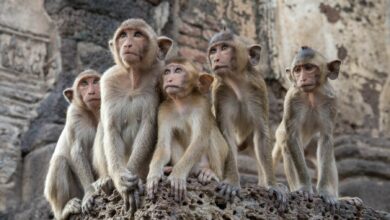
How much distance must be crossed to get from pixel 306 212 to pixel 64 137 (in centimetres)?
182

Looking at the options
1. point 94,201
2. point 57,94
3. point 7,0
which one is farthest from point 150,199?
point 7,0

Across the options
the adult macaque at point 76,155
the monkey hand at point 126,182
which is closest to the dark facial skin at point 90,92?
the adult macaque at point 76,155

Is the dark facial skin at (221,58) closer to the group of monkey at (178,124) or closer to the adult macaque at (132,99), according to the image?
the group of monkey at (178,124)

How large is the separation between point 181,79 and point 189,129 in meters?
0.32

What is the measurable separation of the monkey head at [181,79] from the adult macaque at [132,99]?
0.64 feet

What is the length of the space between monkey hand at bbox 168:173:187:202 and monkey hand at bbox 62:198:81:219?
978 mm

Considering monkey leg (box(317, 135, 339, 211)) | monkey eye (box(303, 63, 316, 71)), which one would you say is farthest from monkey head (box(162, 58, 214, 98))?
monkey leg (box(317, 135, 339, 211))

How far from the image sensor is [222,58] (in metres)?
6.98

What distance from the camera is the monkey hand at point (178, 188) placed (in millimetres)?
5809

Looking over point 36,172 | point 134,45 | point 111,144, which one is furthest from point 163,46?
point 36,172

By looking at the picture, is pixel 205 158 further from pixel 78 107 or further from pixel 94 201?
pixel 78 107

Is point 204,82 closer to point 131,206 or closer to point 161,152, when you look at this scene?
point 161,152

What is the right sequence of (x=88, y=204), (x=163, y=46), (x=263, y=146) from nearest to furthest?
(x=88, y=204), (x=163, y=46), (x=263, y=146)

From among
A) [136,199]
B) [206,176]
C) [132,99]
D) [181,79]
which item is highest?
[181,79]
